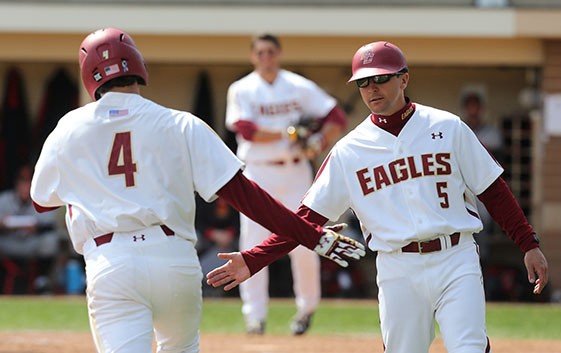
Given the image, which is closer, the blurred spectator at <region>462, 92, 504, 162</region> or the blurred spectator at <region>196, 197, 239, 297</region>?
the blurred spectator at <region>196, 197, 239, 297</region>

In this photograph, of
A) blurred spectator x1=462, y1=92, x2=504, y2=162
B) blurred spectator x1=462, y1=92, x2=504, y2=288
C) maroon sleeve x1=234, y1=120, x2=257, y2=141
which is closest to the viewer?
maroon sleeve x1=234, y1=120, x2=257, y2=141

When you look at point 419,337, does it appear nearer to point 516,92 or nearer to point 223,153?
point 223,153

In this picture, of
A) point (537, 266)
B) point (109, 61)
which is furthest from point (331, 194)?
point (109, 61)

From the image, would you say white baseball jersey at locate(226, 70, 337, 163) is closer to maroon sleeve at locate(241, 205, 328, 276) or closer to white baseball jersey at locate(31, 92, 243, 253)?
maroon sleeve at locate(241, 205, 328, 276)

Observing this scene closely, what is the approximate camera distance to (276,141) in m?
10.9

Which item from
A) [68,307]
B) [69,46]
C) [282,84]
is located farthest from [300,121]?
[69,46]

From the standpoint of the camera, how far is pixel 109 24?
16594 mm

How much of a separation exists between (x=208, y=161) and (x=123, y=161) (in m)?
0.37

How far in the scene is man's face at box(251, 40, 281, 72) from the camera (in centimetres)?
1084

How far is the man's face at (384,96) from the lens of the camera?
6.05 meters

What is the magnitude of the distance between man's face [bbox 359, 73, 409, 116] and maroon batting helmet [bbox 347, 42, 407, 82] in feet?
0.22

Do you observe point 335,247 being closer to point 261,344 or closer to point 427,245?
point 427,245

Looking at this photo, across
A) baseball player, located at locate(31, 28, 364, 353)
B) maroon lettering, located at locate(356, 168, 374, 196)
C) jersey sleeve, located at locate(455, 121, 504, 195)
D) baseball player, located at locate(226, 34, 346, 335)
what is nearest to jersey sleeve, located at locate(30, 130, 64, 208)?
baseball player, located at locate(31, 28, 364, 353)

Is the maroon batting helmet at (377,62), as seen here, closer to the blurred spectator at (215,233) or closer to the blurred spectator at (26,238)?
the blurred spectator at (215,233)
